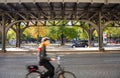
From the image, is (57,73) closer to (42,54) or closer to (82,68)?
(42,54)

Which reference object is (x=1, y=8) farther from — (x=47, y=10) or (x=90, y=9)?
(x=90, y=9)

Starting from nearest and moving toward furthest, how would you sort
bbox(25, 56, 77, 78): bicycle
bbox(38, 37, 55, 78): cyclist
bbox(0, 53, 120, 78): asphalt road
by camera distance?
bbox(38, 37, 55, 78): cyclist, bbox(25, 56, 77, 78): bicycle, bbox(0, 53, 120, 78): asphalt road

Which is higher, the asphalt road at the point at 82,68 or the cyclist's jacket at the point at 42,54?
the cyclist's jacket at the point at 42,54

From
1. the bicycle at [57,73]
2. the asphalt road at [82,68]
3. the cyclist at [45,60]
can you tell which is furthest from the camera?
the asphalt road at [82,68]

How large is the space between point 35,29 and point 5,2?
1679 inches

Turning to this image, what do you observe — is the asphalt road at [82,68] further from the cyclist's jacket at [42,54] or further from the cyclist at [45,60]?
the cyclist's jacket at [42,54]

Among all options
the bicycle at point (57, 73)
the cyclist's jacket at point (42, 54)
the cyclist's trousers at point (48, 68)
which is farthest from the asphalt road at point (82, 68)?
the cyclist's jacket at point (42, 54)

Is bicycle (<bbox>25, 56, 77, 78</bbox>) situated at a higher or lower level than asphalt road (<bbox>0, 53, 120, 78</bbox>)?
higher

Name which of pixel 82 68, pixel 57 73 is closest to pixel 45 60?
pixel 57 73

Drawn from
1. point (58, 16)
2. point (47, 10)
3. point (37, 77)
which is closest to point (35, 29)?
point (58, 16)

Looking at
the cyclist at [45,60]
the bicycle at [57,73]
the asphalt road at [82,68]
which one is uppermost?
the cyclist at [45,60]

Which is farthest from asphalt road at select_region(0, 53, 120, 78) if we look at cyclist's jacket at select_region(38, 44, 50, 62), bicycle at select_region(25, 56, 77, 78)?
cyclist's jacket at select_region(38, 44, 50, 62)

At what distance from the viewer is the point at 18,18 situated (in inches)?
1566

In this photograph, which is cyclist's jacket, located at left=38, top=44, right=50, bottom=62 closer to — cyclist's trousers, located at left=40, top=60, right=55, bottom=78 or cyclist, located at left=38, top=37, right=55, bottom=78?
cyclist, located at left=38, top=37, right=55, bottom=78
